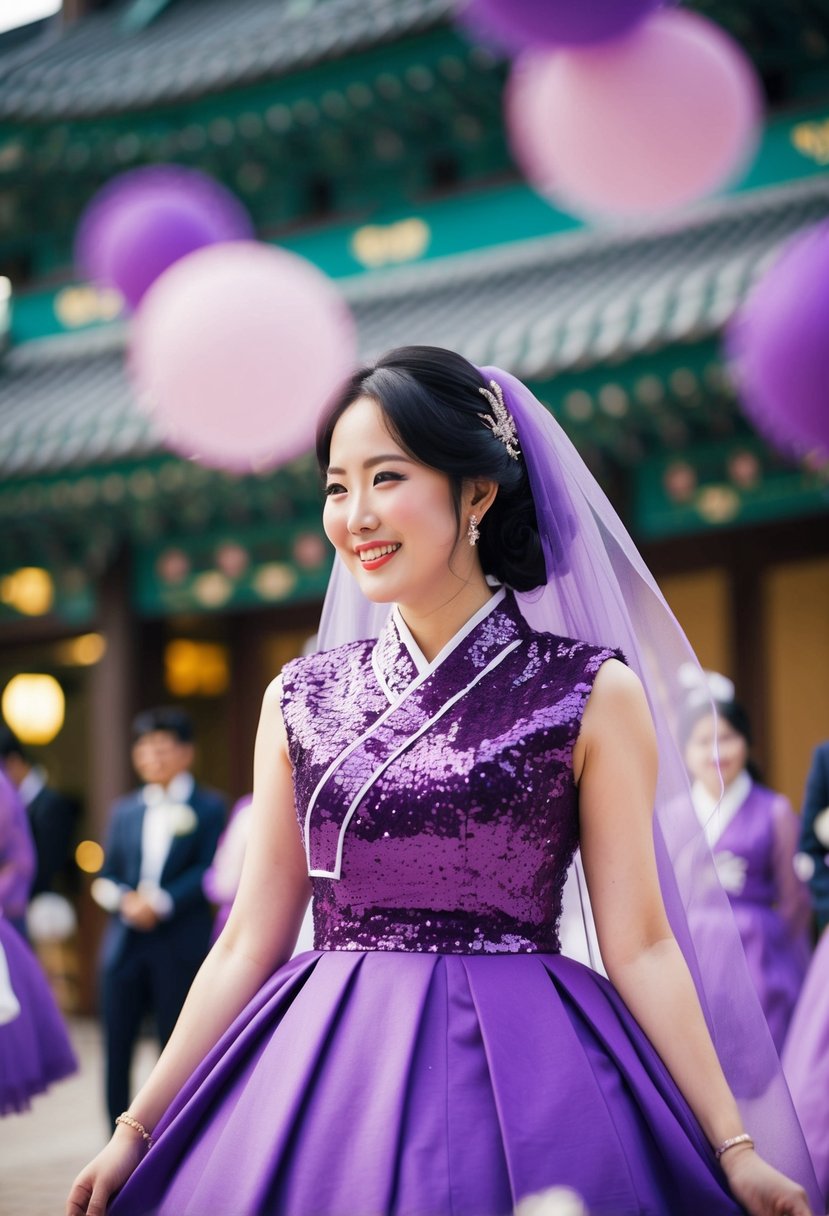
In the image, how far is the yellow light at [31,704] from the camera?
1096cm

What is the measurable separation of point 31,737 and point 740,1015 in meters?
9.55

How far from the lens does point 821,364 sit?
3.57 meters

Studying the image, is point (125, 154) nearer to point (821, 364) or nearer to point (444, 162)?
point (444, 162)

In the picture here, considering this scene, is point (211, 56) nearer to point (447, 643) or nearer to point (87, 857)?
point (87, 857)

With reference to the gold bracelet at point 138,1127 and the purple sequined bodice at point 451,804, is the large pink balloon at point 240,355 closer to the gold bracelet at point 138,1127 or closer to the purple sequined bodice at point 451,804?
the purple sequined bodice at point 451,804

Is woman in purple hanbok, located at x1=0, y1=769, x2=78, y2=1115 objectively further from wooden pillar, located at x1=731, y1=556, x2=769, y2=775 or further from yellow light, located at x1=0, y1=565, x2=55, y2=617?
yellow light, located at x1=0, y1=565, x2=55, y2=617

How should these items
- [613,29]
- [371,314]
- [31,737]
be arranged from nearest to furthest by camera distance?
[613,29] → [371,314] → [31,737]

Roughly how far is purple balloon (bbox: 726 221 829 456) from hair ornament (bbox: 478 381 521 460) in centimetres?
162

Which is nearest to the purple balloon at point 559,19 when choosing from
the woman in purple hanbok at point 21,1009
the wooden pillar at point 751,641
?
the woman in purple hanbok at point 21,1009

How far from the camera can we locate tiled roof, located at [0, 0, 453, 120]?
8.87m

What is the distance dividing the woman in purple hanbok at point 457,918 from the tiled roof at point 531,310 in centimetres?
505

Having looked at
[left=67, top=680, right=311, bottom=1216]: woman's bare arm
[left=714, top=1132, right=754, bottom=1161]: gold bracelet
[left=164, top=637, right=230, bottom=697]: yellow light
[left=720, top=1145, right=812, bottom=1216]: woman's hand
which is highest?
[left=164, top=637, right=230, bottom=697]: yellow light

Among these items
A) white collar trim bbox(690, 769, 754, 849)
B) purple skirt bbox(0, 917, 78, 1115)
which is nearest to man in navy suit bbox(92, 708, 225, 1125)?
purple skirt bbox(0, 917, 78, 1115)

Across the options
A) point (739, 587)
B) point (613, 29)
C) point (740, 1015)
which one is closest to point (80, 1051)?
point (739, 587)
